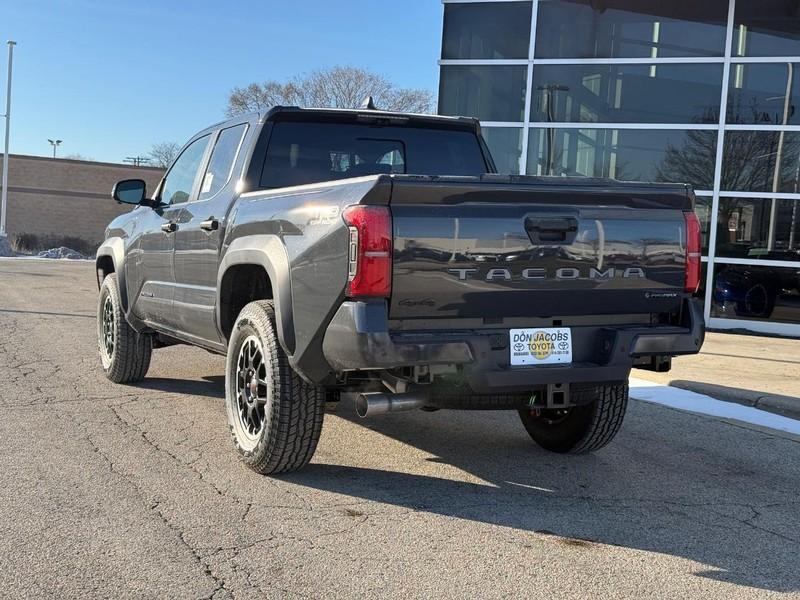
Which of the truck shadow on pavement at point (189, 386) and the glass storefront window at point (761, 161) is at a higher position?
the glass storefront window at point (761, 161)

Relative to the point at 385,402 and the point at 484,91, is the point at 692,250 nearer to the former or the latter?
the point at 385,402

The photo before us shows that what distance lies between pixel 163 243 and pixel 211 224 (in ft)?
3.57

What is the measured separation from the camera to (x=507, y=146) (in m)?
14.7

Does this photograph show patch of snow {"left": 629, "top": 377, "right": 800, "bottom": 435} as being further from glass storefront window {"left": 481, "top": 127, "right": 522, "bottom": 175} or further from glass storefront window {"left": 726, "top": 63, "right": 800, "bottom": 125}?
glass storefront window {"left": 481, "top": 127, "right": 522, "bottom": 175}

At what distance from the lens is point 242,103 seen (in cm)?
4753

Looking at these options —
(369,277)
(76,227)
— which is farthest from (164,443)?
(76,227)

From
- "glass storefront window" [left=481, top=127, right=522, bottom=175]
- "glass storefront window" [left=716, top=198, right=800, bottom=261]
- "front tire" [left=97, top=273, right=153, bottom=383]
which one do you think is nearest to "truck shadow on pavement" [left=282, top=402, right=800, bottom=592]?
"front tire" [left=97, top=273, right=153, bottom=383]

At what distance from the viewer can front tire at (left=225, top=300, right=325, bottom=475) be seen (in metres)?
4.39

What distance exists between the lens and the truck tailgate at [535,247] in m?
3.85

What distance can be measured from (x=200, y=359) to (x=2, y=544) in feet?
17.6

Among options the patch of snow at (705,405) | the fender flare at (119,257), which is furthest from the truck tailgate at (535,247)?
the fender flare at (119,257)

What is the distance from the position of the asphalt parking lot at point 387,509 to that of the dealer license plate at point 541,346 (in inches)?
31.2

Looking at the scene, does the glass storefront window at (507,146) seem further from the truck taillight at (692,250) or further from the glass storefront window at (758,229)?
the truck taillight at (692,250)

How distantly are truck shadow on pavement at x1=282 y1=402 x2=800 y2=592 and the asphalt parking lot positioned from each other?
0.02 m
